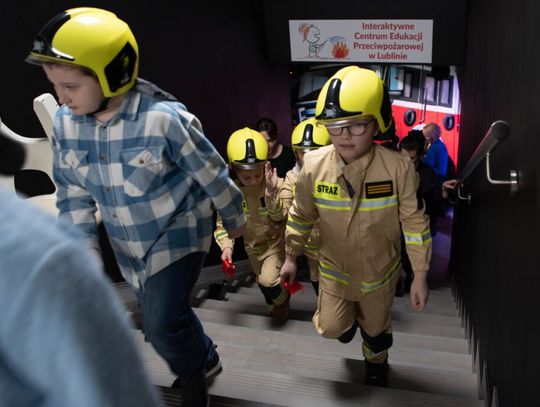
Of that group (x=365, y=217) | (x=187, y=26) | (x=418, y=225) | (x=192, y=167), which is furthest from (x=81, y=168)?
(x=187, y=26)

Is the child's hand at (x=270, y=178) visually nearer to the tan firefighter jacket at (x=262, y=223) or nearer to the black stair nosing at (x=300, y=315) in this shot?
the tan firefighter jacket at (x=262, y=223)

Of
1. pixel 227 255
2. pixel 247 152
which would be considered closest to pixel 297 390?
pixel 227 255

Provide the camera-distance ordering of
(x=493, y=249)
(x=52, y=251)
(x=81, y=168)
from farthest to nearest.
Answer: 1. (x=493, y=249)
2. (x=81, y=168)
3. (x=52, y=251)

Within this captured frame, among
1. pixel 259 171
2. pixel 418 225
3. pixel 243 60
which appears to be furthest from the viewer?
pixel 243 60

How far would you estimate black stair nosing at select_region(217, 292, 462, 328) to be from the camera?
371cm

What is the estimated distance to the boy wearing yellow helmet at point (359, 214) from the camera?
6.97 ft

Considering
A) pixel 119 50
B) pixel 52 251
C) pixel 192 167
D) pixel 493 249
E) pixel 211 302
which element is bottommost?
pixel 211 302

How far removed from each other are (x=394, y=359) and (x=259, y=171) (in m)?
1.48

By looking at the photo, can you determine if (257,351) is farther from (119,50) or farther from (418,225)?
(119,50)

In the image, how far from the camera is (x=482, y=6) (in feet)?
11.8

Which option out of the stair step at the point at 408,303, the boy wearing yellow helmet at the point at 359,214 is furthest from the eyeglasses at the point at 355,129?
the stair step at the point at 408,303

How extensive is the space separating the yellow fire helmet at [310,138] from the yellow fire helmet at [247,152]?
26 cm

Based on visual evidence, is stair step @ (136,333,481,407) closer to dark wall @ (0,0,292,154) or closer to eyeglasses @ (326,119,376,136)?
eyeglasses @ (326,119,376,136)

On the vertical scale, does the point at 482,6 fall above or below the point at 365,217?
above
